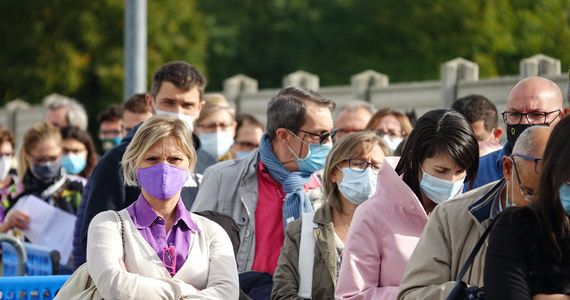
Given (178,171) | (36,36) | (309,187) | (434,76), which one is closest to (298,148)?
(309,187)

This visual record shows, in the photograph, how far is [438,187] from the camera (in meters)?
4.49

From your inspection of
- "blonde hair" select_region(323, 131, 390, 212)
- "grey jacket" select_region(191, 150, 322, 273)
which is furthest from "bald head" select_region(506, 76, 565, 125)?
"grey jacket" select_region(191, 150, 322, 273)

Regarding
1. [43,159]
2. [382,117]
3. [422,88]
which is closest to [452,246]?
[382,117]

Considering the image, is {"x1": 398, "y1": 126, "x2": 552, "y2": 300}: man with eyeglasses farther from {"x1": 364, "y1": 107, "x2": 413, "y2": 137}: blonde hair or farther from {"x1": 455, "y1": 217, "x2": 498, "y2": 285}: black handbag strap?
{"x1": 364, "y1": 107, "x2": 413, "y2": 137}: blonde hair

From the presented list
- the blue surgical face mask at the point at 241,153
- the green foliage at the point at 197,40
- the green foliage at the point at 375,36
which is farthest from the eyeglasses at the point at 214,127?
the green foliage at the point at 375,36

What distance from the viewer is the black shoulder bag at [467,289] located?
3500 mm

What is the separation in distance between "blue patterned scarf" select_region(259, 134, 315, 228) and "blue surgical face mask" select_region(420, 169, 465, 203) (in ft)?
4.42

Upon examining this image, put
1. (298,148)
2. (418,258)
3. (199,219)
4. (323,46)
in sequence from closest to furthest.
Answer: (418,258) < (199,219) < (298,148) < (323,46)

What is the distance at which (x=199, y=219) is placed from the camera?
4.86 m

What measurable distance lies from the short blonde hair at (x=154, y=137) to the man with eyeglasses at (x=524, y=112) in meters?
1.85

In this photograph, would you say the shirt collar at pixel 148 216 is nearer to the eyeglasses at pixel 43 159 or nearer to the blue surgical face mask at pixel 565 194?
the blue surgical face mask at pixel 565 194

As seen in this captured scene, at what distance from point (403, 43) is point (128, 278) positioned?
28224 mm

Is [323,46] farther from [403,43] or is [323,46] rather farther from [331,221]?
[331,221]

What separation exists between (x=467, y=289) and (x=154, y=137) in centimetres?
193
